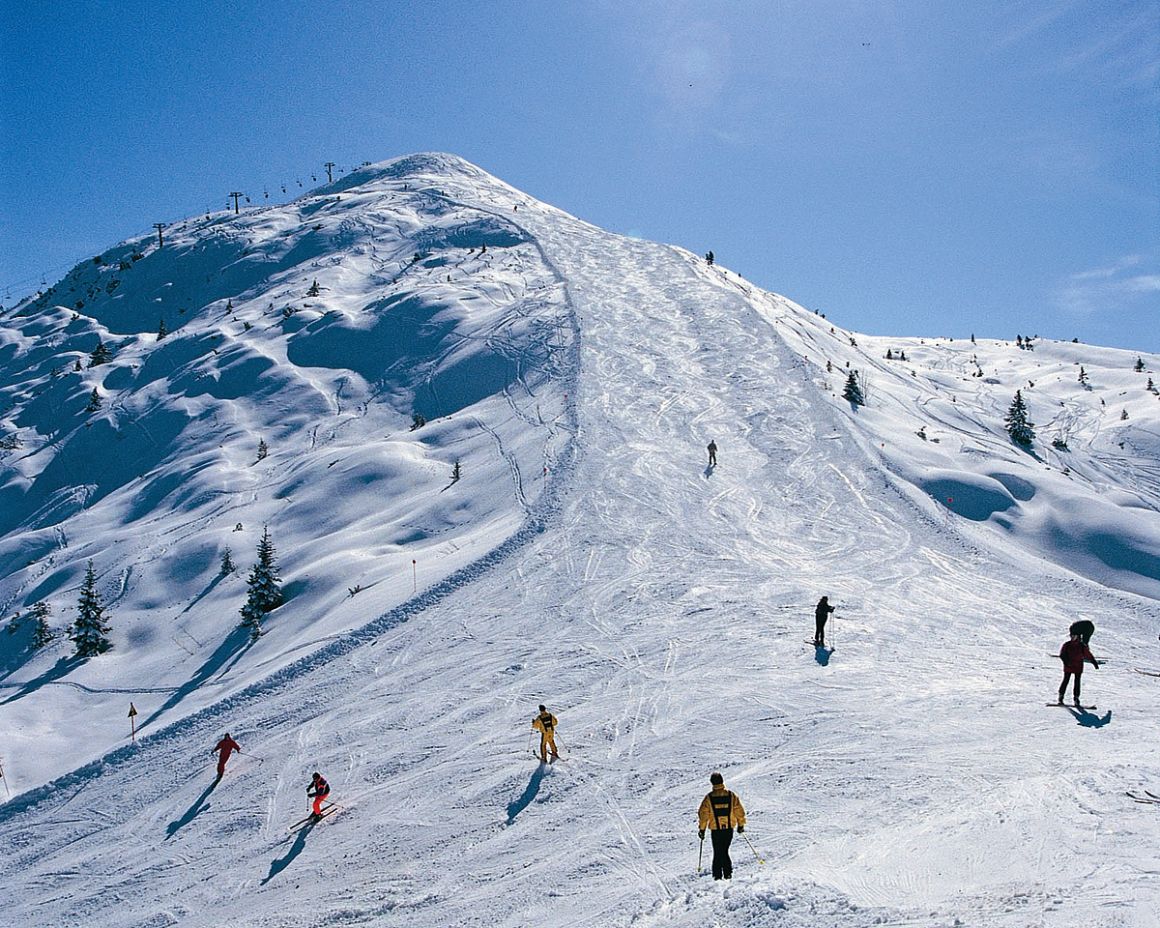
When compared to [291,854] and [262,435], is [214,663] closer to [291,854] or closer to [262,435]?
[291,854]

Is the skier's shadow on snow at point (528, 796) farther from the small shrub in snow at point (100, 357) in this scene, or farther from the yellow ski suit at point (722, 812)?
the small shrub in snow at point (100, 357)

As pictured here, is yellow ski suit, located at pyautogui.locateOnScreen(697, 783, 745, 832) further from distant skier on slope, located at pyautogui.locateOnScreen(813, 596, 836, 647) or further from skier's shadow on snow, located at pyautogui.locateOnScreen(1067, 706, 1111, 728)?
distant skier on slope, located at pyautogui.locateOnScreen(813, 596, 836, 647)

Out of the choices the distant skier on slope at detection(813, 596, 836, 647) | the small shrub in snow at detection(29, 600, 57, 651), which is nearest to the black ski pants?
the distant skier on slope at detection(813, 596, 836, 647)

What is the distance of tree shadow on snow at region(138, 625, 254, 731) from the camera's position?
20.1 m

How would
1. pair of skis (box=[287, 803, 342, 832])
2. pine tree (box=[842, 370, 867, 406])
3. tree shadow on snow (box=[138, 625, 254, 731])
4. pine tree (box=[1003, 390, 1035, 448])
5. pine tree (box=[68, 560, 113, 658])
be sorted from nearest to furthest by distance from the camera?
pair of skis (box=[287, 803, 342, 832])
tree shadow on snow (box=[138, 625, 254, 731])
pine tree (box=[68, 560, 113, 658])
pine tree (box=[1003, 390, 1035, 448])
pine tree (box=[842, 370, 867, 406])

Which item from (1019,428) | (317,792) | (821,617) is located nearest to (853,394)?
(1019,428)

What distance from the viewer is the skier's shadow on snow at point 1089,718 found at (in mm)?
12209

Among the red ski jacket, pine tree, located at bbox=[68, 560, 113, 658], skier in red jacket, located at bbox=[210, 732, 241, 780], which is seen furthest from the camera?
pine tree, located at bbox=[68, 560, 113, 658]

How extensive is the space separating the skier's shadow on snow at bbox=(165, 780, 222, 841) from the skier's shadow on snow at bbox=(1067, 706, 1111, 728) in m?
16.2

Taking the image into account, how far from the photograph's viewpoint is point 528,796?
39.8ft

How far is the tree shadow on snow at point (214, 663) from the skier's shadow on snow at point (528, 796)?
12.6m

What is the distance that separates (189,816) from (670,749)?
9405 mm

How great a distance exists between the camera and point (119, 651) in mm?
25203

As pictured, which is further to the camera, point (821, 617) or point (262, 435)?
point (262, 435)
